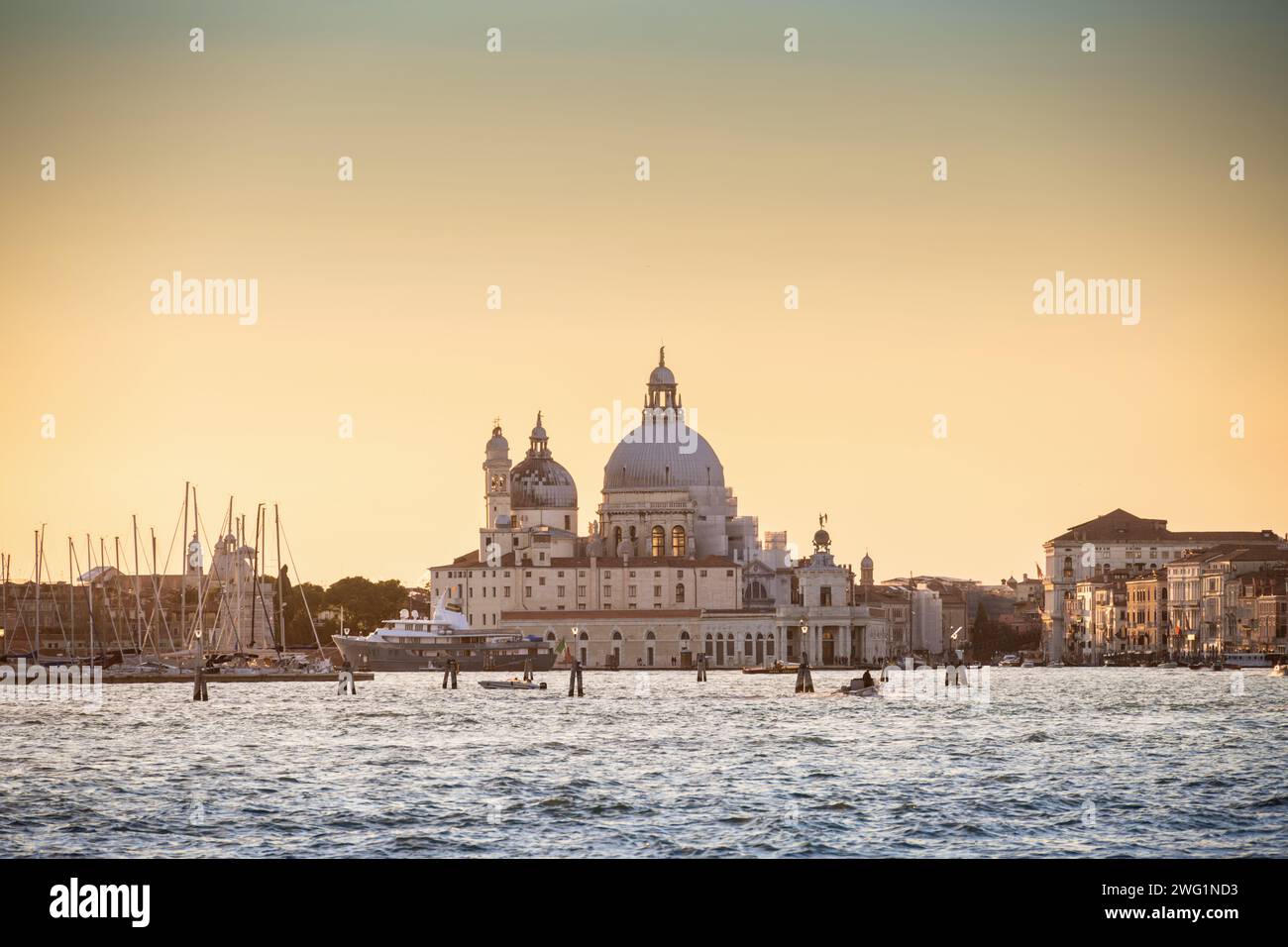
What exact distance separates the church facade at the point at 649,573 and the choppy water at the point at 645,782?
7269 centimetres

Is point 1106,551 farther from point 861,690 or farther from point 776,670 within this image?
point 861,690

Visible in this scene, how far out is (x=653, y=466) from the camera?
137 metres

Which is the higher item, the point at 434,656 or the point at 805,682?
the point at 434,656

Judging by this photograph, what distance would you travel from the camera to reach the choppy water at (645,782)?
22.7m

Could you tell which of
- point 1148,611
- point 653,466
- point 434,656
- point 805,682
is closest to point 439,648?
point 434,656

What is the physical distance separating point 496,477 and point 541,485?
10.4 ft

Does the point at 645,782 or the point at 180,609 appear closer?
the point at 645,782

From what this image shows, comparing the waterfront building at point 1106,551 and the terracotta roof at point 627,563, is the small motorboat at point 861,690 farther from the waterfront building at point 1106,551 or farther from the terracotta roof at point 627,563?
the waterfront building at point 1106,551

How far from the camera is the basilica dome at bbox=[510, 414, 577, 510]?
140 m
